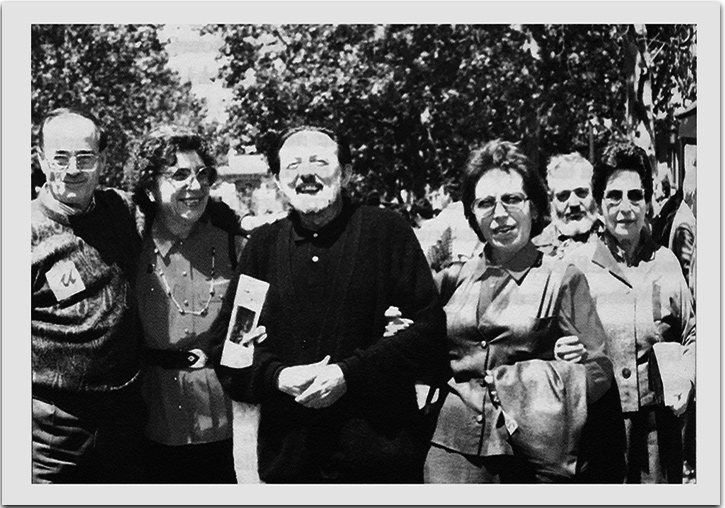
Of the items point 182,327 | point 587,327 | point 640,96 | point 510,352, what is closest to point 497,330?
point 510,352

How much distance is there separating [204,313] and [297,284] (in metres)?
0.44

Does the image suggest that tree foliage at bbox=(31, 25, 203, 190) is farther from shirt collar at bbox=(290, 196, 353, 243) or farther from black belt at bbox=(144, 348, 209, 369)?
black belt at bbox=(144, 348, 209, 369)

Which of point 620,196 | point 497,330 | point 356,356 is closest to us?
point 356,356

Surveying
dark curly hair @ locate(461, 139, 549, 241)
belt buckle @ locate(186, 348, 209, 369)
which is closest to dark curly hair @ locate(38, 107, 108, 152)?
belt buckle @ locate(186, 348, 209, 369)

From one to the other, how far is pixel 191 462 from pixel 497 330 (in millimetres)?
1497

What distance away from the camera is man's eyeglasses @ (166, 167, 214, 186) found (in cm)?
540

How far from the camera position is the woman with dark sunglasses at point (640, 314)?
5543mm

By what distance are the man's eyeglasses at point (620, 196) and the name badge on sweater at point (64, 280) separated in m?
2.41

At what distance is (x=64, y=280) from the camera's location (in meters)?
5.38

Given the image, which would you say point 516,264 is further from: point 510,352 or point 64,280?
point 64,280

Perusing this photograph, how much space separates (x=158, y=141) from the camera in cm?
541

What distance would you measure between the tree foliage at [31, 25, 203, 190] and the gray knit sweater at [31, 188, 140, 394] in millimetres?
268

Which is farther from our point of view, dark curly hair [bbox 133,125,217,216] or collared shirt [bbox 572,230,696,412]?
collared shirt [bbox 572,230,696,412]
